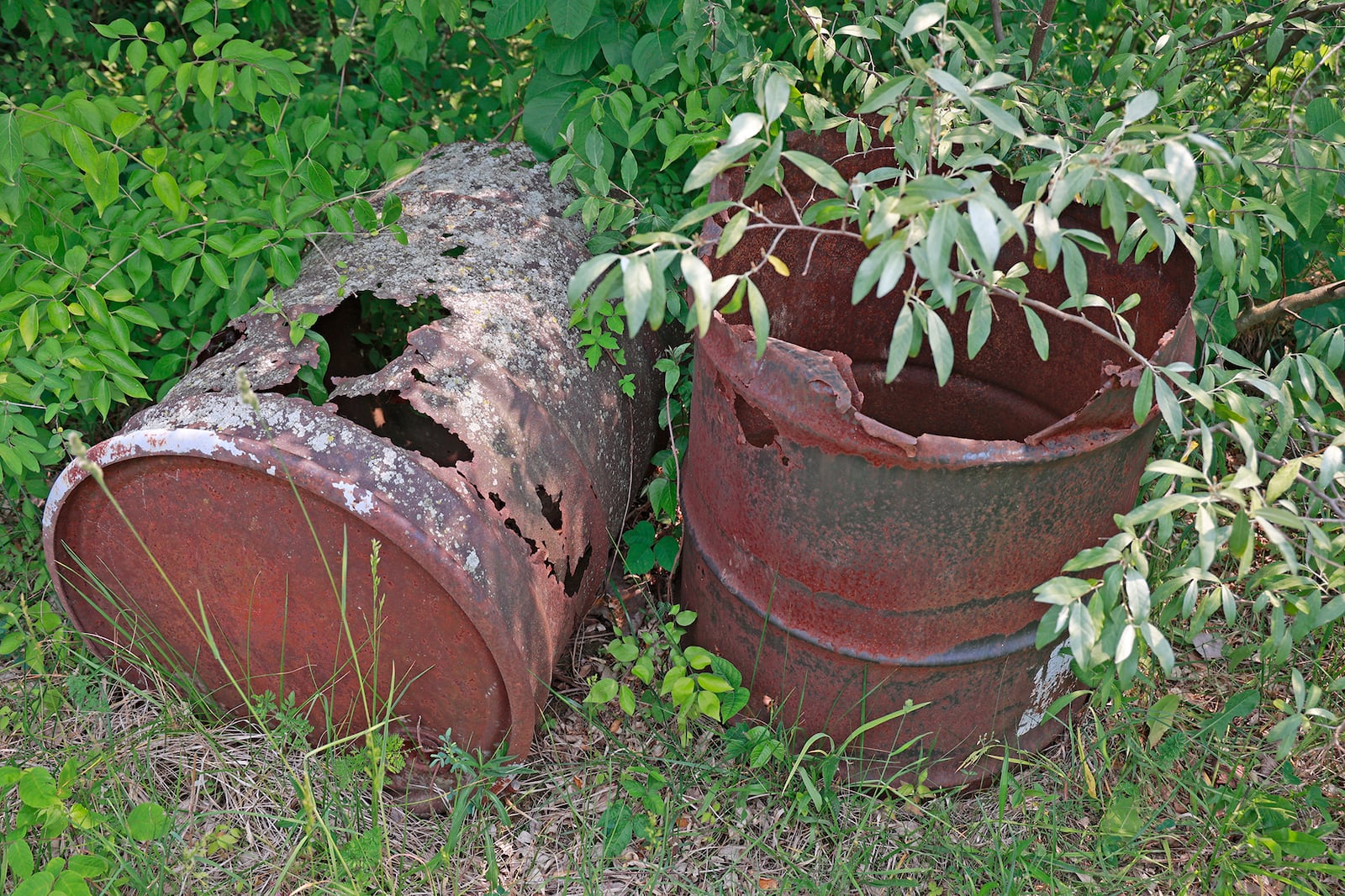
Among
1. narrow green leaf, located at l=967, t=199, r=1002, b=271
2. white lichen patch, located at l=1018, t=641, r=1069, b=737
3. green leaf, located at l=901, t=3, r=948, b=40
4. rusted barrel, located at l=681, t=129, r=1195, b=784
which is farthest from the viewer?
white lichen patch, located at l=1018, t=641, r=1069, b=737

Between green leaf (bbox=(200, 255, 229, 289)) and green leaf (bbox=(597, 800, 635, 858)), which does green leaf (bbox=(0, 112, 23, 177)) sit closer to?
green leaf (bbox=(200, 255, 229, 289))

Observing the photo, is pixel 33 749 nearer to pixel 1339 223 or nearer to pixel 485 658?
pixel 485 658

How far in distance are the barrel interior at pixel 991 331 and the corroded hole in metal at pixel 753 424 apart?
31 cm

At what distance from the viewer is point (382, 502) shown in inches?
65.1

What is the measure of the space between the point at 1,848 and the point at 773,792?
1468 mm

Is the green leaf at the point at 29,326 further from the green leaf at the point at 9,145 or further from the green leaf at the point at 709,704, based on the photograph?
the green leaf at the point at 709,704

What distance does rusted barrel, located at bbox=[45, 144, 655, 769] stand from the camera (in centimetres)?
171

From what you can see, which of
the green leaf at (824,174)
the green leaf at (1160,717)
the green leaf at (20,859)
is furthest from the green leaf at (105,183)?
the green leaf at (1160,717)

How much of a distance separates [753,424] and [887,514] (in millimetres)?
294

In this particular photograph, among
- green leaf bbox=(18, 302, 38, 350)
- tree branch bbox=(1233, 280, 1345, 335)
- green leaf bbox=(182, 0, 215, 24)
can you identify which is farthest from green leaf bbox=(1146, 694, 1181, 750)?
green leaf bbox=(182, 0, 215, 24)

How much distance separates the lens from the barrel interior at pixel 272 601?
1.76 meters

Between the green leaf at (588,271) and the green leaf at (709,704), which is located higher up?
the green leaf at (588,271)

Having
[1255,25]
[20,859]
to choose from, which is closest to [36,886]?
[20,859]

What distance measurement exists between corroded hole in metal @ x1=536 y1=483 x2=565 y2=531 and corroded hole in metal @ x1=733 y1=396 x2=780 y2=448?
406 mm
